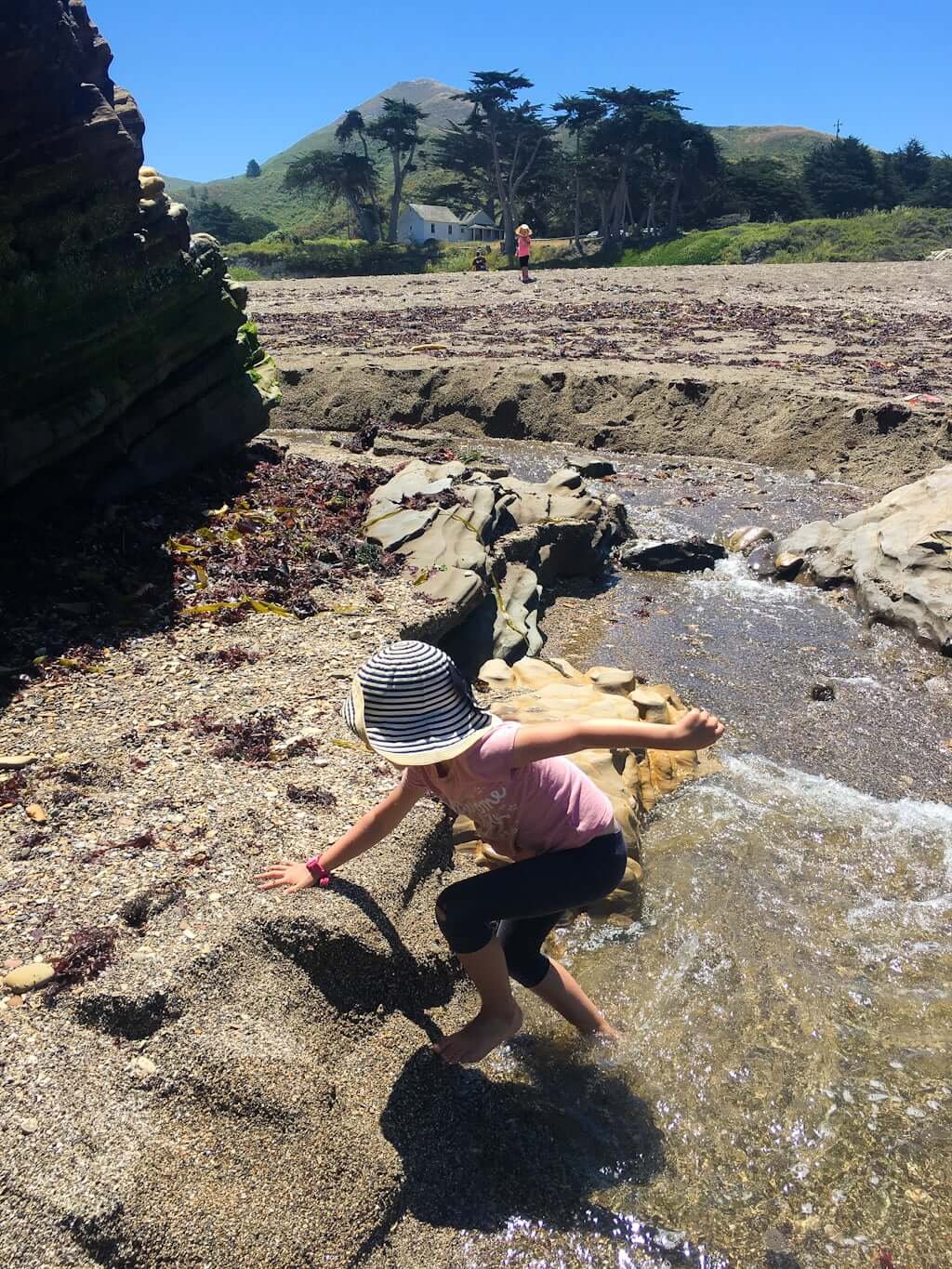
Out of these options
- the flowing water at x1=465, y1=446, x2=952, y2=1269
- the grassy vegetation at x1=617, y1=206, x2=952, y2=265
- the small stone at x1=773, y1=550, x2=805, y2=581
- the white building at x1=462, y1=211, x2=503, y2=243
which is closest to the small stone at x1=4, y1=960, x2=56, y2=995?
the flowing water at x1=465, y1=446, x2=952, y2=1269

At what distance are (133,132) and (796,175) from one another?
82111 mm

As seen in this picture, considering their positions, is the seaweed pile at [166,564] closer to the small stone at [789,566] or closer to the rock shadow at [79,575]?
the rock shadow at [79,575]

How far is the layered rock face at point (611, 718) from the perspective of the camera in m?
5.98

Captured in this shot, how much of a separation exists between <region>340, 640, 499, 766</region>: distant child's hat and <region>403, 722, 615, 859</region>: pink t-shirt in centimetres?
12

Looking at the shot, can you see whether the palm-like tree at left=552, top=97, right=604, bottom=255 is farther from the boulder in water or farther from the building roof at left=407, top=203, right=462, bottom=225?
the boulder in water

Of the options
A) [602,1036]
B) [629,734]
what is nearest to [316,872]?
[602,1036]

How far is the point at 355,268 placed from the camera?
2707 inches

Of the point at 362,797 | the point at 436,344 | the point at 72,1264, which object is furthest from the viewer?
the point at 436,344

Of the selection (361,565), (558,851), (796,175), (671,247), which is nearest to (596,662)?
(361,565)

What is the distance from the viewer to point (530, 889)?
4.08m

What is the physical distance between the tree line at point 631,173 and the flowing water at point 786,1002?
2566 inches

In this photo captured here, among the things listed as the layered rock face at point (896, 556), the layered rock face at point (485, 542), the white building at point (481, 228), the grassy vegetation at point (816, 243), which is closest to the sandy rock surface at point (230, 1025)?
the layered rock face at point (485, 542)

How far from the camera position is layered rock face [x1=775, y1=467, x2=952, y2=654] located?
10898 millimetres

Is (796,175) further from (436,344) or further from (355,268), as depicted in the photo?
(436,344)
